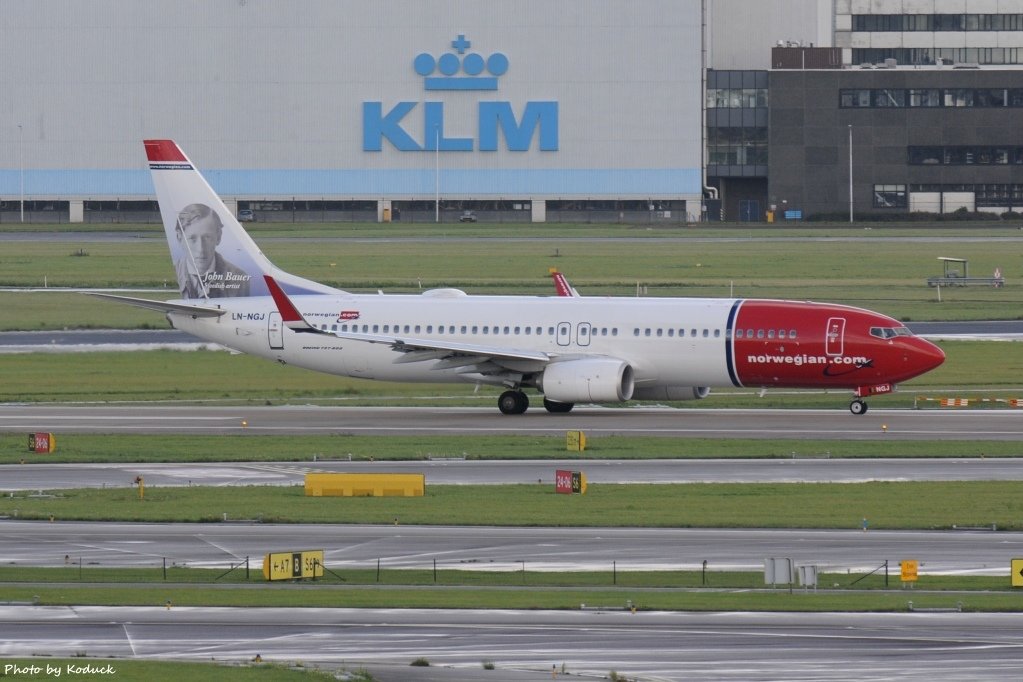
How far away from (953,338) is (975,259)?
43417mm

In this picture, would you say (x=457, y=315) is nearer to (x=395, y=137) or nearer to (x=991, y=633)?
Answer: (x=991, y=633)

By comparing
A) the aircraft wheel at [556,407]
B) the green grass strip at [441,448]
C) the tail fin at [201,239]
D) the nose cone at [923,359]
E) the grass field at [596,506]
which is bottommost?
the grass field at [596,506]

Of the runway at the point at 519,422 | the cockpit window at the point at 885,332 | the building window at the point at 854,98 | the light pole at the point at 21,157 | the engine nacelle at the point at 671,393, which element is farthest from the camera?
the light pole at the point at 21,157

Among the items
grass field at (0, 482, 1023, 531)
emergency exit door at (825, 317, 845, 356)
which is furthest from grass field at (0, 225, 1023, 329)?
grass field at (0, 482, 1023, 531)

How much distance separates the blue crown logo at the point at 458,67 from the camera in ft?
518

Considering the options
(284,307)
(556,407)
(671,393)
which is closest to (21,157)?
(284,307)

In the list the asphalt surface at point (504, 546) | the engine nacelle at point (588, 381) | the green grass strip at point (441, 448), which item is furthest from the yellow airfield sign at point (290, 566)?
the engine nacelle at point (588, 381)

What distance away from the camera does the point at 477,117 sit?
159125 millimetres

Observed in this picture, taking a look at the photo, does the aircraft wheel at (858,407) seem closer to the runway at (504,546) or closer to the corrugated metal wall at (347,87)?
the runway at (504,546)

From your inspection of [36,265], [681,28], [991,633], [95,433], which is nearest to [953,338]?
[95,433]

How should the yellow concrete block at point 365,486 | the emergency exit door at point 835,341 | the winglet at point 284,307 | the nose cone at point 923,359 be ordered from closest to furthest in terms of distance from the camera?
the yellow concrete block at point 365,486
the nose cone at point 923,359
the emergency exit door at point 835,341
the winglet at point 284,307

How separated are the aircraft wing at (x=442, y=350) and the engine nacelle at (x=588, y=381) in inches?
33.4

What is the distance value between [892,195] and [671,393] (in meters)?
112

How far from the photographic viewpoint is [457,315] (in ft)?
176
